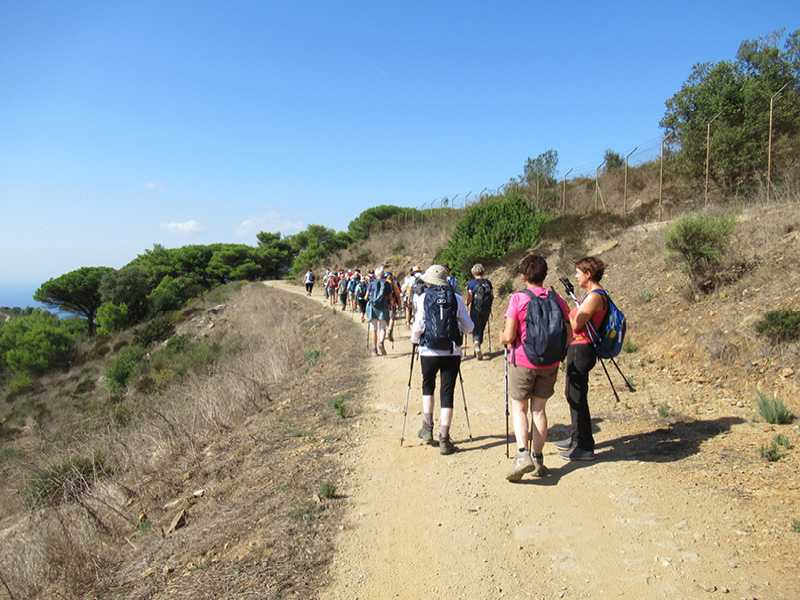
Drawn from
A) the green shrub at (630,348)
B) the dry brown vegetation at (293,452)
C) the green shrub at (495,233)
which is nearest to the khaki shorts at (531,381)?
the dry brown vegetation at (293,452)

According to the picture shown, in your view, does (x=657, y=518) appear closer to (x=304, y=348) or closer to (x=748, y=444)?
(x=748, y=444)

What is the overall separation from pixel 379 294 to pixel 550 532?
291 inches

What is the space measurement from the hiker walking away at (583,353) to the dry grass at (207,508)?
2.47 m

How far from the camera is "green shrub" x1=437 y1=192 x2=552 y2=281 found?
61.4 ft

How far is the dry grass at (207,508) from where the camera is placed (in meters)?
3.75

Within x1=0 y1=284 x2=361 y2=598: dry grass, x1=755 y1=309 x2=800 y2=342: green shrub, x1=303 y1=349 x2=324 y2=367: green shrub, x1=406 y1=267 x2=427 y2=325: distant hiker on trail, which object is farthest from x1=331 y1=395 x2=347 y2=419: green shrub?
x1=755 y1=309 x2=800 y2=342: green shrub

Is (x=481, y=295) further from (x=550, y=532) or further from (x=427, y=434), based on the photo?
(x=550, y=532)

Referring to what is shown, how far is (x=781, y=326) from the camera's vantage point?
22.2ft

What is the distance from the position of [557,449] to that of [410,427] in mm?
2001

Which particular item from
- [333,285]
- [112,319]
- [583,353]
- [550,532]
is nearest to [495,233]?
[333,285]

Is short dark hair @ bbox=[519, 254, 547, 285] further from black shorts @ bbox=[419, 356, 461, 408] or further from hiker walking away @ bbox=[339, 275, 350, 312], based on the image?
hiker walking away @ bbox=[339, 275, 350, 312]

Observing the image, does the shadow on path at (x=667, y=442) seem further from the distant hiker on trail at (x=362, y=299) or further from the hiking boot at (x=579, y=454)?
the distant hiker on trail at (x=362, y=299)

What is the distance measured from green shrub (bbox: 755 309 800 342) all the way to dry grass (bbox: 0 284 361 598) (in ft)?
19.9

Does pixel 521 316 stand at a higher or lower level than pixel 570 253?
lower
